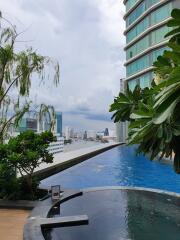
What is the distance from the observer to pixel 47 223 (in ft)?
16.9

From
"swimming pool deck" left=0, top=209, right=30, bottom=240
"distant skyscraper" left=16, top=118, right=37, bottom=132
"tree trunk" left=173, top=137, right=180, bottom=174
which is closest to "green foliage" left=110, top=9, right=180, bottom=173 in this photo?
"tree trunk" left=173, top=137, right=180, bottom=174

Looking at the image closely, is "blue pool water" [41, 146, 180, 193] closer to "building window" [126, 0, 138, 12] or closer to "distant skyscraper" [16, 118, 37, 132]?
"distant skyscraper" [16, 118, 37, 132]

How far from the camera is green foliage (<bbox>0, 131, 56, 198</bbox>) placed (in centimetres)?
689

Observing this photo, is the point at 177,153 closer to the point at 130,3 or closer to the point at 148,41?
the point at 148,41

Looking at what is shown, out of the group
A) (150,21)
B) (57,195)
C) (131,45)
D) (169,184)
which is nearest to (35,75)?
(57,195)

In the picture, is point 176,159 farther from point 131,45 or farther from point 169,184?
point 131,45

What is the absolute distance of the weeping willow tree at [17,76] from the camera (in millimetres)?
7785

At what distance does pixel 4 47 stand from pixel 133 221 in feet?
16.0

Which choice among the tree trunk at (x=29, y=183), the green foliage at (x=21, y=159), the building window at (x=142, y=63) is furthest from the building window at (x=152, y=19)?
the tree trunk at (x=29, y=183)

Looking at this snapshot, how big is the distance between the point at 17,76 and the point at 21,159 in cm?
224

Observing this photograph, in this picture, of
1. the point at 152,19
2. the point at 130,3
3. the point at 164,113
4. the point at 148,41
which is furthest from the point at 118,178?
the point at 130,3

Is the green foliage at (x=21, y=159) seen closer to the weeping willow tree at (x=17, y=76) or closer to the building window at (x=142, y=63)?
the weeping willow tree at (x=17, y=76)

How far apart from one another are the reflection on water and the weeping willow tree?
7.58 ft

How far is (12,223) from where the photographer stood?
18.4 ft
